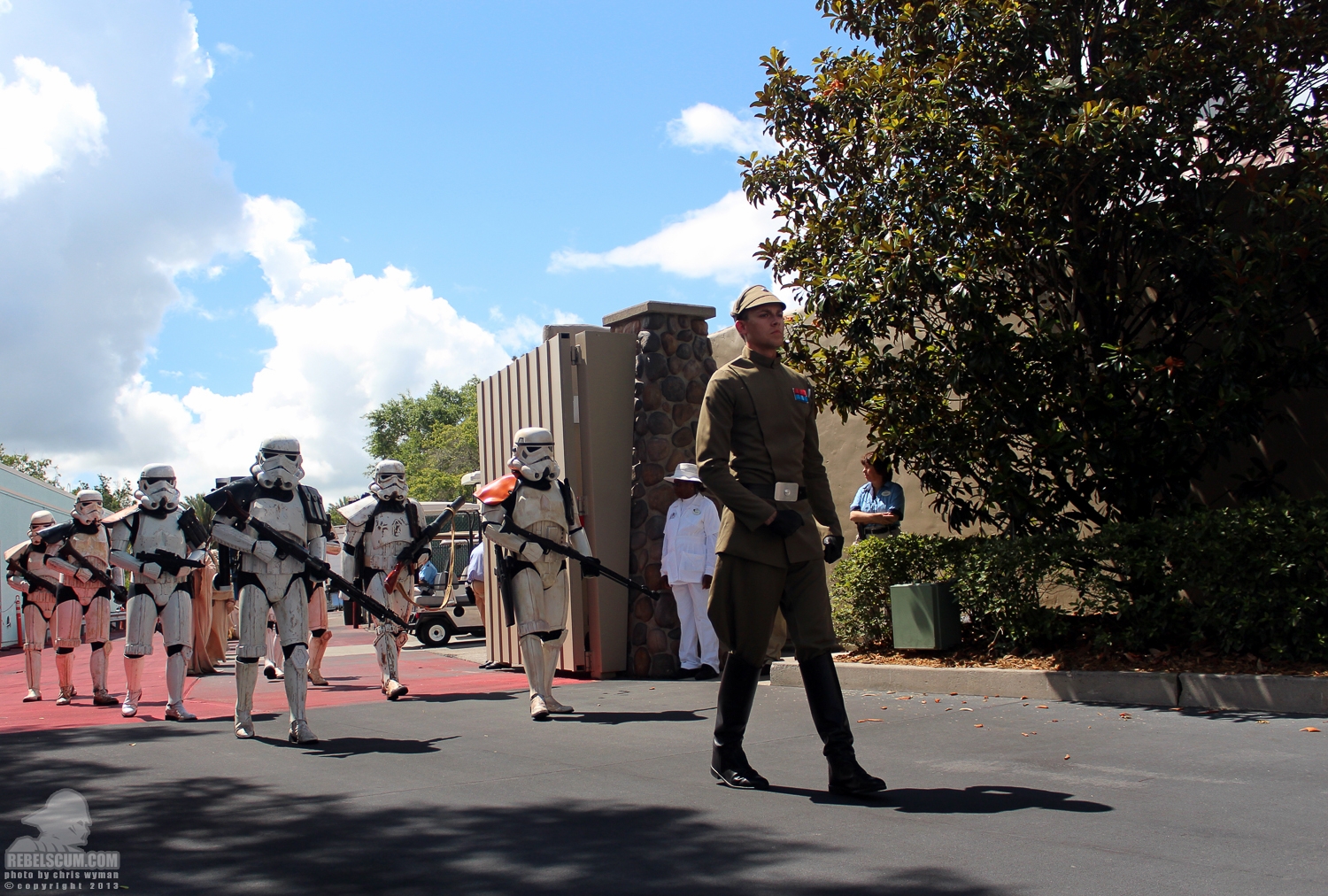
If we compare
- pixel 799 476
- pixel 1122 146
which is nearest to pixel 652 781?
pixel 799 476

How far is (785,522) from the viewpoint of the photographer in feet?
15.6

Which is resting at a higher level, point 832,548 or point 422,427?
point 422,427

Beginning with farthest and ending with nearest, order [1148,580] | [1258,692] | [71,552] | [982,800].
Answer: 1. [71,552]
2. [1148,580]
3. [1258,692]
4. [982,800]

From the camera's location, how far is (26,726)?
8.31 metres

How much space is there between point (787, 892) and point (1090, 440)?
516 centimetres

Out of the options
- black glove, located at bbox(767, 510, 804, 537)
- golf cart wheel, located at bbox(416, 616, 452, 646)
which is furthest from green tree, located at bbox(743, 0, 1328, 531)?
golf cart wheel, located at bbox(416, 616, 452, 646)

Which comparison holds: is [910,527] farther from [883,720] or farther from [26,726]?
[26,726]

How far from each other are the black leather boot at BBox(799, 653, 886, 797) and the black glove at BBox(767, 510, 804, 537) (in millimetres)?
584

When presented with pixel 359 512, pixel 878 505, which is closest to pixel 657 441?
pixel 878 505

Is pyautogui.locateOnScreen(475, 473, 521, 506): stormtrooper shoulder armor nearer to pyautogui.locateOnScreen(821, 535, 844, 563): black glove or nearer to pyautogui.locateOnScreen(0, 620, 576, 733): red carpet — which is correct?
pyautogui.locateOnScreen(0, 620, 576, 733): red carpet

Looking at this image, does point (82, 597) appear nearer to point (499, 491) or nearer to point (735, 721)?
point (499, 491)

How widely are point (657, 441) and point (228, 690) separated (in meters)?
5.25

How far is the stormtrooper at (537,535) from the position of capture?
8.07m

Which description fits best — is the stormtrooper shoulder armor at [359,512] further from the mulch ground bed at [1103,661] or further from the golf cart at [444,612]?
the golf cart at [444,612]
